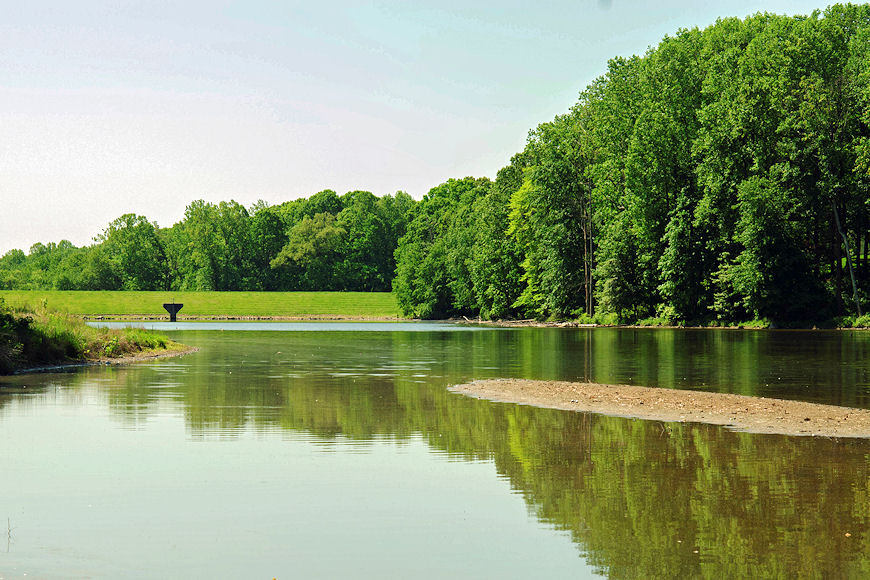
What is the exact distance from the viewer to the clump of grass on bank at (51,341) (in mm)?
29031

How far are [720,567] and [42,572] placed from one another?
5608mm

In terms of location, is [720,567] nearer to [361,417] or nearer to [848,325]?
[361,417]

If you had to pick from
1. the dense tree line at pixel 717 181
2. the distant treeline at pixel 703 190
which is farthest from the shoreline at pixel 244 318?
the dense tree line at pixel 717 181

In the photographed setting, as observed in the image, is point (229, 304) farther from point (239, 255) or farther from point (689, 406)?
point (689, 406)

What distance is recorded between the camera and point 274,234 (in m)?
157

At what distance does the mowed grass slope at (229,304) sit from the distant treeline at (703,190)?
27.8 meters

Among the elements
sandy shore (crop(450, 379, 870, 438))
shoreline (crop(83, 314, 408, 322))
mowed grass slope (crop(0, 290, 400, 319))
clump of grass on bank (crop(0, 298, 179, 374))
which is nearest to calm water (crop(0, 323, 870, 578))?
sandy shore (crop(450, 379, 870, 438))

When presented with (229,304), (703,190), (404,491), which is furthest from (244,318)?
(404,491)

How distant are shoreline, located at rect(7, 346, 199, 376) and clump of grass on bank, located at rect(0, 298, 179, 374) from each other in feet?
0.88

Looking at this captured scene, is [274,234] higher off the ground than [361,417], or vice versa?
[274,234]

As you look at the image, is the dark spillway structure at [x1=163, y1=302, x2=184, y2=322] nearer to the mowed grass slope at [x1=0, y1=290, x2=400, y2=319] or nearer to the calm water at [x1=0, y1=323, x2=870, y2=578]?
the mowed grass slope at [x1=0, y1=290, x2=400, y2=319]

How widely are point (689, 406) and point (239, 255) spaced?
141 metres

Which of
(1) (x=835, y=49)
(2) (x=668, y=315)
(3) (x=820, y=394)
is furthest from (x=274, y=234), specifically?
(3) (x=820, y=394)

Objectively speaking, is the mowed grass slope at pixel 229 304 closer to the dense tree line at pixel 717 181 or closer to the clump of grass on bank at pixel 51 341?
the dense tree line at pixel 717 181
